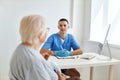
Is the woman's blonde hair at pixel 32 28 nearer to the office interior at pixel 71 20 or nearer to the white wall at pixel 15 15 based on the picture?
the office interior at pixel 71 20

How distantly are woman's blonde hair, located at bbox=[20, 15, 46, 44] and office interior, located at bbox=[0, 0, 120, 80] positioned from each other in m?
2.16

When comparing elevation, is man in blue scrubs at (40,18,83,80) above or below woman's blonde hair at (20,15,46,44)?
below

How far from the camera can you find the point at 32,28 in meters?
1.33

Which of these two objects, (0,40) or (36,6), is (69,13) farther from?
(0,40)

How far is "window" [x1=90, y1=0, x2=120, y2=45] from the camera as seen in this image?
11.5ft

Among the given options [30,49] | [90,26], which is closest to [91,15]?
[90,26]

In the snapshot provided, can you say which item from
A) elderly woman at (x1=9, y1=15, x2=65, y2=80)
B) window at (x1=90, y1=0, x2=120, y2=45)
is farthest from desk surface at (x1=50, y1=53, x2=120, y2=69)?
elderly woman at (x1=9, y1=15, x2=65, y2=80)

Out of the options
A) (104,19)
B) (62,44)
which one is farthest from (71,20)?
(62,44)

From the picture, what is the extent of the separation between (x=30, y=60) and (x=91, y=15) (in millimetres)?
2792

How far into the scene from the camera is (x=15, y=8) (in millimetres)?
3578

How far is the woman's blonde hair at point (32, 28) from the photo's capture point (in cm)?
133

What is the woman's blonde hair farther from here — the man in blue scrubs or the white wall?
the white wall

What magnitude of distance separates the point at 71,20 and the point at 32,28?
108 inches

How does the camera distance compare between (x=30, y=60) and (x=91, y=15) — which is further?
(x=91, y=15)
